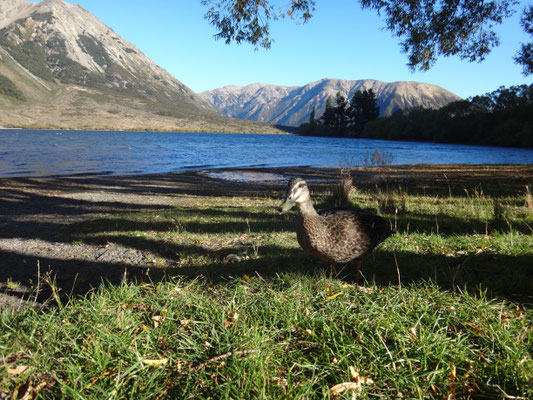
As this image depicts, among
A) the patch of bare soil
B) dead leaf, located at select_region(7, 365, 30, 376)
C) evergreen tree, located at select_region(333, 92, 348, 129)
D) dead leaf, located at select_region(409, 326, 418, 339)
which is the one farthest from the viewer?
evergreen tree, located at select_region(333, 92, 348, 129)

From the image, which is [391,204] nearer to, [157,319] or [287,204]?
[287,204]

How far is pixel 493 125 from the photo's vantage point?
72.6 m

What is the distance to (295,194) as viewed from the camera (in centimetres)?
381

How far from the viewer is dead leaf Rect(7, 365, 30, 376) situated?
87.4 inches

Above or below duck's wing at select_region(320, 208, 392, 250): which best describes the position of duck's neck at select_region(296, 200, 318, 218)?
above

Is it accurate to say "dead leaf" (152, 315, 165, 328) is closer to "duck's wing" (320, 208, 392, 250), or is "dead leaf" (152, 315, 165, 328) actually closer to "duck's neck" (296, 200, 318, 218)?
"duck's neck" (296, 200, 318, 218)

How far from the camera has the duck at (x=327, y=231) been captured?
3.81 metres

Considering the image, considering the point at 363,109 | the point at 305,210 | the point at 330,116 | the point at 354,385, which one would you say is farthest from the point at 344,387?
the point at 330,116

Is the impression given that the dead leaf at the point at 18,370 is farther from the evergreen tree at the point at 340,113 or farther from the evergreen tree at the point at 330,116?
the evergreen tree at the point at 330,116

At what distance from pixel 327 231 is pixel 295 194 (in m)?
0.61

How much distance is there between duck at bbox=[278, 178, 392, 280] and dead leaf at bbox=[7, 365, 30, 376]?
8.45 ft

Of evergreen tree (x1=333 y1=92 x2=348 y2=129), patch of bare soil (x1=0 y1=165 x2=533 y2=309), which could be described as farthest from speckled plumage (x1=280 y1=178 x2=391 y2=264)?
evergreen tree (x1=333 y1=92 x2=348 y2=129)

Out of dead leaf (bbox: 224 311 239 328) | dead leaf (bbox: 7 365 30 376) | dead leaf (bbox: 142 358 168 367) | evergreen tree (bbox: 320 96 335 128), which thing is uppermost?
evergreen tree (bbox: 320 96 335 128)

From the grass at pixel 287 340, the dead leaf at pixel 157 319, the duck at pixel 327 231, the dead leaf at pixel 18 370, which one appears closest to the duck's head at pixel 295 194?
the duck at pixel 327 231
